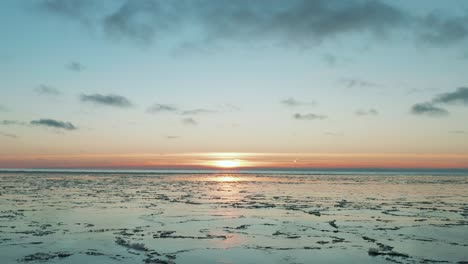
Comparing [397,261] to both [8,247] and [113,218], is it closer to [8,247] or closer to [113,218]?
[8,247]

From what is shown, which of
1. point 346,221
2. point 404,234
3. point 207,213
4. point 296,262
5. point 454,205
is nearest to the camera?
point 296,262

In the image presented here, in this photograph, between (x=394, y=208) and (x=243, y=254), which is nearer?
(x=243, y=254)

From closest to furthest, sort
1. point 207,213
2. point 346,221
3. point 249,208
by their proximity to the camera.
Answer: point 346,221
point 207,213
point 249,208

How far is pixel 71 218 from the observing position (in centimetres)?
1617

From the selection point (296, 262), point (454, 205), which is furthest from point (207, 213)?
point (454, 205)

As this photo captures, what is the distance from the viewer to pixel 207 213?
18.3 meters

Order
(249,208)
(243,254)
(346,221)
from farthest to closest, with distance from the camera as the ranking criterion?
(249,208) → (346,221) → (243,254)

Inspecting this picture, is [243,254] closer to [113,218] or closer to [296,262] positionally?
[296,262]

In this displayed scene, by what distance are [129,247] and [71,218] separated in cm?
620

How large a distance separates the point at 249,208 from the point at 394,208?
6.81 meters

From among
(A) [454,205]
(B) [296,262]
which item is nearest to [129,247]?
(B) [296,262]

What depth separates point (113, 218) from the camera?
1633cm

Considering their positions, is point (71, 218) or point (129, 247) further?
point (71, 218)

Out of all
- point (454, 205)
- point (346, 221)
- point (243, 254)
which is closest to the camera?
point (243, 254)
